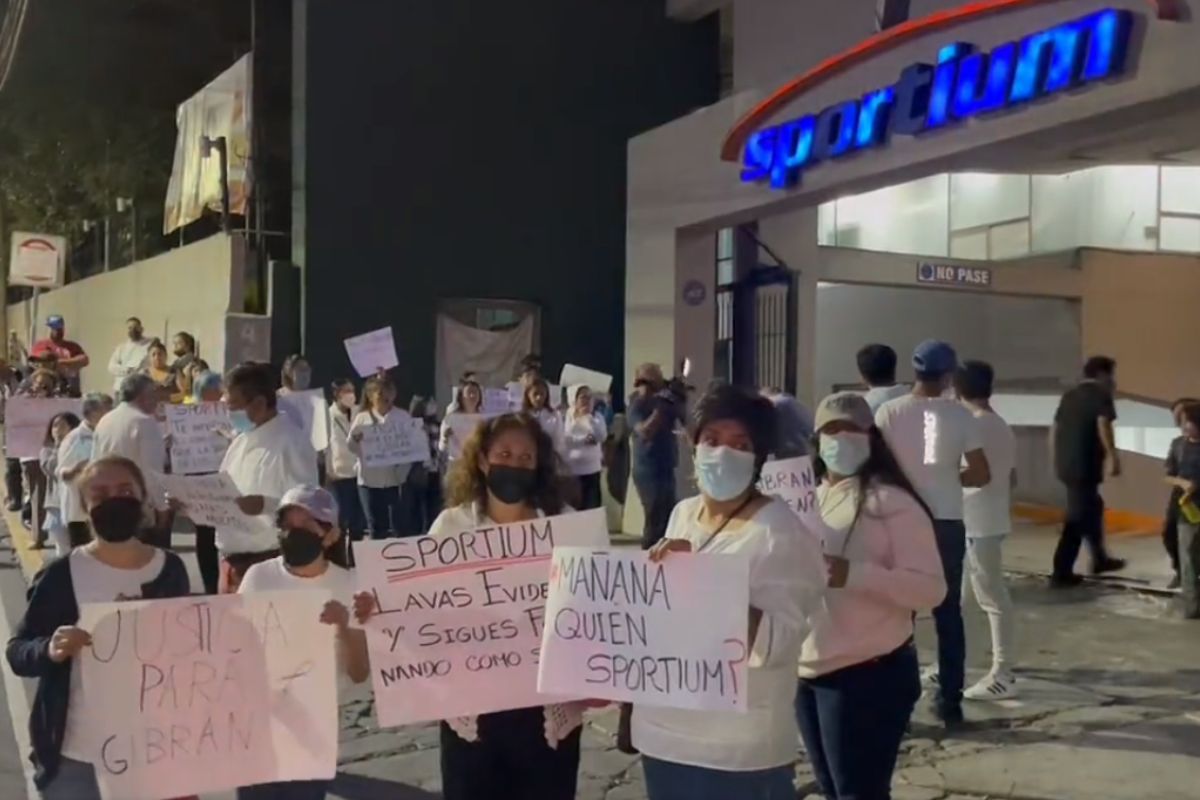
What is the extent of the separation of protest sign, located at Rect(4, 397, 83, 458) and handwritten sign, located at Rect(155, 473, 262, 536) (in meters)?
7.18

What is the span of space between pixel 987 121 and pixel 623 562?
23.8ft

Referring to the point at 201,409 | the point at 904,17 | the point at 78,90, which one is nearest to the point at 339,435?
the point at 201,409

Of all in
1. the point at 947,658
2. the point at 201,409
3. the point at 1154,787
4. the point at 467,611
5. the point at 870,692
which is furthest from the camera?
the point at 201,409

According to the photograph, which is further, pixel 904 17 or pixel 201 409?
pixel 904 17

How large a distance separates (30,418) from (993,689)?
31.8 ft

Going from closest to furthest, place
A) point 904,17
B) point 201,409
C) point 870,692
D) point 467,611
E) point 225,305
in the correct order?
point 467,611 → point 870,692 → point 201,409 → point 904,17 → point 225,305

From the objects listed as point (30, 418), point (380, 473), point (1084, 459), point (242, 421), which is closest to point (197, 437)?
point (242, 421)

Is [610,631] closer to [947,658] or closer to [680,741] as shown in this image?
[680,741]

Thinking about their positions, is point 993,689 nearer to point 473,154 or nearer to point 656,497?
point 656,497

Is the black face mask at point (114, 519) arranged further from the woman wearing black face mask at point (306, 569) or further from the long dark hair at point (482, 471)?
the long dark hair at point (482, 471)

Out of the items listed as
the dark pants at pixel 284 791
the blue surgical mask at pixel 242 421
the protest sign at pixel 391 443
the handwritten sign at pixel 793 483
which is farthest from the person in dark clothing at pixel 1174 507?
the dark pants at pixel 284 791

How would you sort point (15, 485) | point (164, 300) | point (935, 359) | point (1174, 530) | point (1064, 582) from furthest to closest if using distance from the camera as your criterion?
point (164, 300), point (15, 485), point (1064, 582), point (1174, 530), point (935, 359)

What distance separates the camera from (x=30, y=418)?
13133mm

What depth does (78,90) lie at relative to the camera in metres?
23.9
